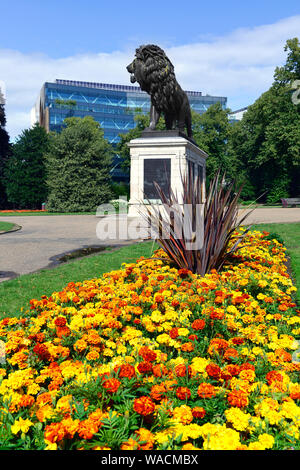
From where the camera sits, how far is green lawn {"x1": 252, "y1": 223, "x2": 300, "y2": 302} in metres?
6.19

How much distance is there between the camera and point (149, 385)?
2.19m

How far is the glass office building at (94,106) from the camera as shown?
7550 cm

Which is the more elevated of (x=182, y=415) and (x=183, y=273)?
(x=183, y=273)

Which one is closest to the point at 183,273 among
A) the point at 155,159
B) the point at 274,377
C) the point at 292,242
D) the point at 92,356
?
the point at 92,356

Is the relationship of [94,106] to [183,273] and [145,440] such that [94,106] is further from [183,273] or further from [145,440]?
[145,440]

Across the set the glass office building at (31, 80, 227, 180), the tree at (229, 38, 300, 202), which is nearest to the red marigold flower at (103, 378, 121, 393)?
the tree at (229, 38, 300, 202)

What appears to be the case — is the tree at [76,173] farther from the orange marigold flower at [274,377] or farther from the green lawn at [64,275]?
the orange marigold flower at [274,377]

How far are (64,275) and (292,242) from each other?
18.7 feet

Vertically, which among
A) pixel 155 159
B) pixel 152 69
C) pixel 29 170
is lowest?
pixel 155 159

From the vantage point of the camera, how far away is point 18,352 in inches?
101

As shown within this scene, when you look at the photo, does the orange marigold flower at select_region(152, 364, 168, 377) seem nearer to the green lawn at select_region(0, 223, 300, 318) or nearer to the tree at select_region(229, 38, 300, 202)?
the green lawn at select_region(0, 223, 300, 318)

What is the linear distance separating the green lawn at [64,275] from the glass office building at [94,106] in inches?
2616

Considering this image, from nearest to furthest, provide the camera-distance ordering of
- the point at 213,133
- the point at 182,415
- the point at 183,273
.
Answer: the point at 182,415
the point at 183,273
the point at 213,133
